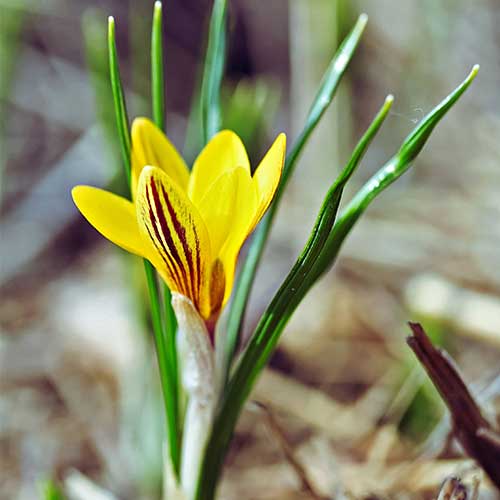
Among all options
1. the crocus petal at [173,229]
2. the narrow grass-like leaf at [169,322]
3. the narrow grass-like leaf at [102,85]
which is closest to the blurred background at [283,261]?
the narrow grass-like leaf at [102,85]

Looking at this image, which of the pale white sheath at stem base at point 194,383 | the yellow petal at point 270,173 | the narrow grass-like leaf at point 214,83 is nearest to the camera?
the yellow petal at point 270,173

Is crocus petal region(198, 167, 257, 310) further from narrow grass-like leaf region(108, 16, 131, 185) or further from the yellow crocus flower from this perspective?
narrow grass-like leaf region(108, 16, 131, 185)

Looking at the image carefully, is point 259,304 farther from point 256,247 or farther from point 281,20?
point 281,20

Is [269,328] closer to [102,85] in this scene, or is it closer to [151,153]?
[151,153]

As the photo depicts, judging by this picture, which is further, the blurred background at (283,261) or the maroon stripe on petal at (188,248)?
the blurred background at (283,261)

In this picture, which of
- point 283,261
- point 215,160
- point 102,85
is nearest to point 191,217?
point 215,160

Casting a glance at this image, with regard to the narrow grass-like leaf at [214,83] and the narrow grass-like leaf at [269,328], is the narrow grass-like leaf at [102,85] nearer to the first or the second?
the narrow grass-like leaf at [214,83]

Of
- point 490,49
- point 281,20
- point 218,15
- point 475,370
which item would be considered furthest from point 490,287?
point 281,20
